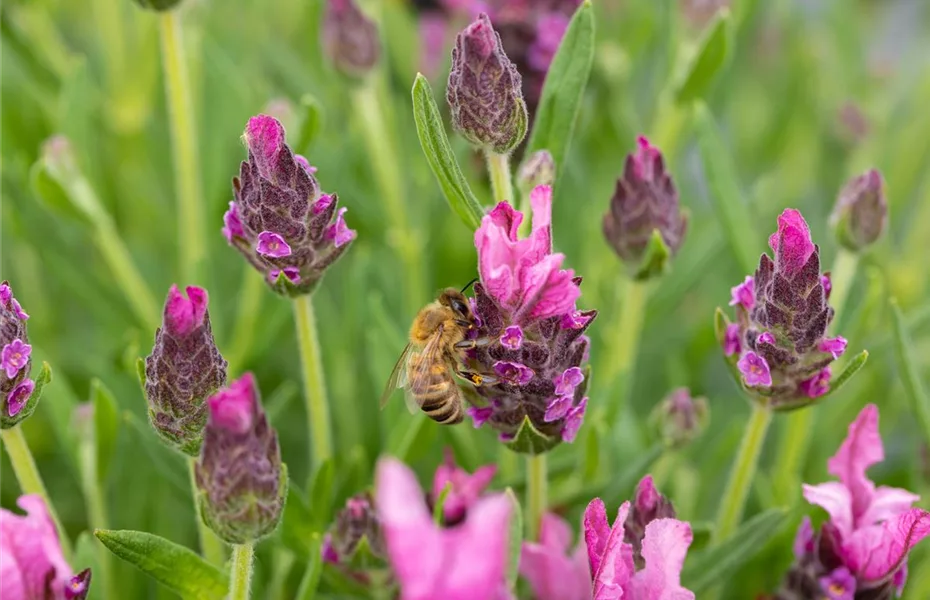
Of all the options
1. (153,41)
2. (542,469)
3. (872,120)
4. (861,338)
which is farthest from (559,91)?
(872,120)

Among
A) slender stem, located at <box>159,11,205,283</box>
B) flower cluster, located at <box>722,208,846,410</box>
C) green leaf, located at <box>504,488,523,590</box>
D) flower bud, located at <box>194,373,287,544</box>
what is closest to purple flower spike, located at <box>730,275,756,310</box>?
flower cluster, located at <box>722,208,846,410</box>

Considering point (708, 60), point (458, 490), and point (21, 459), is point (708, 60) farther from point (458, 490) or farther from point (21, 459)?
point (21, 459)

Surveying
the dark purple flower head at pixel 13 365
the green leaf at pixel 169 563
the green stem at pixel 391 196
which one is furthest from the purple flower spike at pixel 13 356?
the green stem at pixel 391 196

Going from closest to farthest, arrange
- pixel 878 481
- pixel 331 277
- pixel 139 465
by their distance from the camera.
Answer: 1. pixel 139 465
2. pixel 878 481
3. pixel 331 277

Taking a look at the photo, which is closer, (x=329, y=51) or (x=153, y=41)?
(x=329, y=51)

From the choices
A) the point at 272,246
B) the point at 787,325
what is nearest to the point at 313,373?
the point at 272,246

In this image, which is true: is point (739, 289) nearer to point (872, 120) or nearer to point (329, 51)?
point (329, 51)

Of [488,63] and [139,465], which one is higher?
[488,63]
